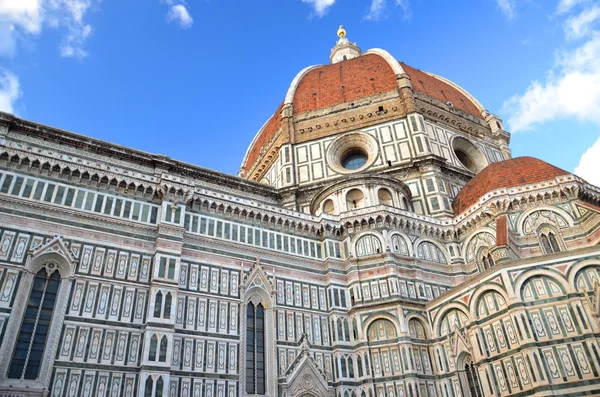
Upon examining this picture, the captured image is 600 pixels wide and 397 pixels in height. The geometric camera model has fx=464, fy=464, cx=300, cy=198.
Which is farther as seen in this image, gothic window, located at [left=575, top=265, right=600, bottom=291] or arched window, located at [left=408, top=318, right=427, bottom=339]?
arched window, located at [left=408, top=318, right=427, bottom=339]

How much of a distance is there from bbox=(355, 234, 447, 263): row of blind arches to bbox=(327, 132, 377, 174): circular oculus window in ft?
26.9

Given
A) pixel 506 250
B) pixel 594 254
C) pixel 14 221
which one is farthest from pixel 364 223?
pixel 14 221

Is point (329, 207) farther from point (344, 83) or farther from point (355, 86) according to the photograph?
point (344, 83)

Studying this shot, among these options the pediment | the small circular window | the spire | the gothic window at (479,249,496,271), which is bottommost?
the pediment

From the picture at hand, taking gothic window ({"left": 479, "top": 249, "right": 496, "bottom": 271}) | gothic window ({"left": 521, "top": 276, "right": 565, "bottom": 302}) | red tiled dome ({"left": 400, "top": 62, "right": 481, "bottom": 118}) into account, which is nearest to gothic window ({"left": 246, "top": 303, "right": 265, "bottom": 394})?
gothic window ({"left": 521, "top": 276, "right": 565, "bottom": 302})

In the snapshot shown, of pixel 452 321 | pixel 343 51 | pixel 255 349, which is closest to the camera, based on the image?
pixel 255 349

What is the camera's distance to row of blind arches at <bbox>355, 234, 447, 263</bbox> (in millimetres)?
24266

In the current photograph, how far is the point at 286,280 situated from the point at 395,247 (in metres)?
6.07

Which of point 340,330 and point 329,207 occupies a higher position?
point 329,207

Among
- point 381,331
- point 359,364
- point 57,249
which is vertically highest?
point 57,249

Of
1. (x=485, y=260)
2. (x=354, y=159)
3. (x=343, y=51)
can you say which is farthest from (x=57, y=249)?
(x=343, y=51)

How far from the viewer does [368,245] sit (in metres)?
24.5

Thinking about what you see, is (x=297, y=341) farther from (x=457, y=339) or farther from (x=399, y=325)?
(x=457, y=339)

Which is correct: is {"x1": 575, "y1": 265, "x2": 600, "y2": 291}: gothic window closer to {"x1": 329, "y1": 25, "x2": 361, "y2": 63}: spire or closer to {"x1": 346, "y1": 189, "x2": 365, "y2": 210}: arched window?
{"x1": 346, "y1": 189, "x2": 365, "y2": 210}: arched window
